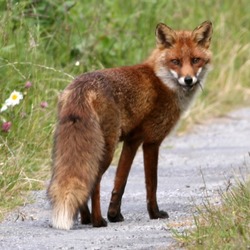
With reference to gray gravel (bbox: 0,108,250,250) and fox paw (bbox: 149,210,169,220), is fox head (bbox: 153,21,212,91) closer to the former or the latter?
gray gravel (bbox: 0,108,250,250)

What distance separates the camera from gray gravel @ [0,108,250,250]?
6.18 metres

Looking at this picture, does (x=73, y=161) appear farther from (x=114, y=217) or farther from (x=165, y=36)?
(x=165, y=36)

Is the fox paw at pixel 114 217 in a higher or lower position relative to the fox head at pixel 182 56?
lower

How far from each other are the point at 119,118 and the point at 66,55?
12.1ft

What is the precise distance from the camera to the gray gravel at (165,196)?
6.18 meters

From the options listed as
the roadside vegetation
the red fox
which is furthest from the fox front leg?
the roadside vegetation

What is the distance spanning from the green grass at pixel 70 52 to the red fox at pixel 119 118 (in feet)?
3.07

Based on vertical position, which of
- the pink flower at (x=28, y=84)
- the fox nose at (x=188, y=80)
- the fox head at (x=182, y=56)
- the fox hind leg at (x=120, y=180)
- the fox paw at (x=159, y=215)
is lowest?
the fox paw at (x=159, y=215)

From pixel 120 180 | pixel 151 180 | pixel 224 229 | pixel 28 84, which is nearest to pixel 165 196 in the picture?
pixel 151 180

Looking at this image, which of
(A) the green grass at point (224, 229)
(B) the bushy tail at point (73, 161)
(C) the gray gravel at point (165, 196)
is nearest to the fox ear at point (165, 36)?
(C) the gray gravel at point (165, 196)

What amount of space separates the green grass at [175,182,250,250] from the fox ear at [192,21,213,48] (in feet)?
6.02

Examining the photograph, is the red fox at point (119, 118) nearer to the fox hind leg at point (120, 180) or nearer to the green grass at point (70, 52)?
the fox hind leg at point (120, 180)

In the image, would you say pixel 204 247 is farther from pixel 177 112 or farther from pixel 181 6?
pixel 181 6

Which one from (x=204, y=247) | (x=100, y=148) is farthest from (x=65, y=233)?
(x=204, y=247)
